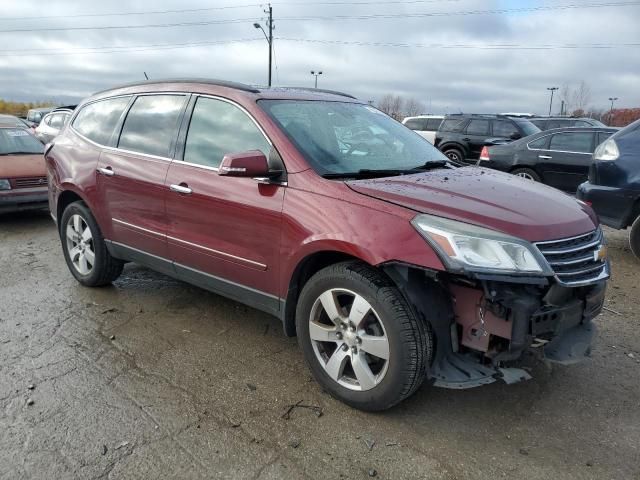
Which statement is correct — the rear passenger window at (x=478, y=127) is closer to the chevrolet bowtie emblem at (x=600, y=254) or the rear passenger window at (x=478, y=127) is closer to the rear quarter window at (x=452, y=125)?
the rear quarter window at (x=452, y=125)

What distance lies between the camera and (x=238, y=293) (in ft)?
11.6

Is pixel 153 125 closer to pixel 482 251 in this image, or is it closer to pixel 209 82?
pixel 209 82

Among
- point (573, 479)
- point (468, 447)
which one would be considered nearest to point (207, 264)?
point (468, 447)

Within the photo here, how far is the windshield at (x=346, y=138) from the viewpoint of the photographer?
327 centimetres

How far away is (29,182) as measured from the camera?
7.81 metres

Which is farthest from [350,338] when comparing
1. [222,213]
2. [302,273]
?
[222,213]

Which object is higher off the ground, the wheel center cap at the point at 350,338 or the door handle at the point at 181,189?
the door handle at the point at 181,189

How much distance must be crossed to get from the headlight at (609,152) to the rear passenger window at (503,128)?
7.89 m

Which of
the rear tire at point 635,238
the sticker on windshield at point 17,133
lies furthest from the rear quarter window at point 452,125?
the sticker on windshield at point 17,133

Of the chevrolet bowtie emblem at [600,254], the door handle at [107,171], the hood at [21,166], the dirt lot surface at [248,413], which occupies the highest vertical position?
the door handle at [107,171]

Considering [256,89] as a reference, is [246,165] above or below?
below

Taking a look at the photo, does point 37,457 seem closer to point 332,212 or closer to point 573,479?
point 332,212

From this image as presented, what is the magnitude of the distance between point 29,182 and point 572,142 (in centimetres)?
906

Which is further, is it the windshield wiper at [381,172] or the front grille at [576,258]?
the windshield wiper at [381,172]
